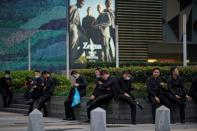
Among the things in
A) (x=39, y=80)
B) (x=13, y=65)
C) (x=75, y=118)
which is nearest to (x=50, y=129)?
(x=75, y=118)

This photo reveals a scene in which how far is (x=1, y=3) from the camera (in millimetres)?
37531

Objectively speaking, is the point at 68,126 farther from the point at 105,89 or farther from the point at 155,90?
the point at 155,90

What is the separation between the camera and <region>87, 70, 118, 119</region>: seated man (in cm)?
1847

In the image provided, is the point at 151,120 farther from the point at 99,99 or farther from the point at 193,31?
the point at 193,31

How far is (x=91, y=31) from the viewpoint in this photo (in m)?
38.1

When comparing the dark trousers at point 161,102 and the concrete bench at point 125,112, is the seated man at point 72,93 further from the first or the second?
the dark trousers at point 161,102

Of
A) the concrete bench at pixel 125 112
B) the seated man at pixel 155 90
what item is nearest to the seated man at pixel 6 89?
the concrete bench at pixel 125 112

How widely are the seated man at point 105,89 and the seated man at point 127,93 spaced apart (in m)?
0.31

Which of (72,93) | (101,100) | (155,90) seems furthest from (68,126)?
(155,90)

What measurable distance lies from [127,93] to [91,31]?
19581 millimetres

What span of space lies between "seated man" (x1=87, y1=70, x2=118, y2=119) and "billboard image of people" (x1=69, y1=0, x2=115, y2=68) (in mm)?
18107

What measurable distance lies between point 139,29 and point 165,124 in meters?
26.0

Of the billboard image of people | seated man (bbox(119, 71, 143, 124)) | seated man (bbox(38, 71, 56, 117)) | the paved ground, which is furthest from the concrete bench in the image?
the billboard image of people

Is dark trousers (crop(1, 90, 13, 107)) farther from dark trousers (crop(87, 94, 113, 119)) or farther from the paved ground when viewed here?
dark trousers (crop(87, 94, 113, 119))
